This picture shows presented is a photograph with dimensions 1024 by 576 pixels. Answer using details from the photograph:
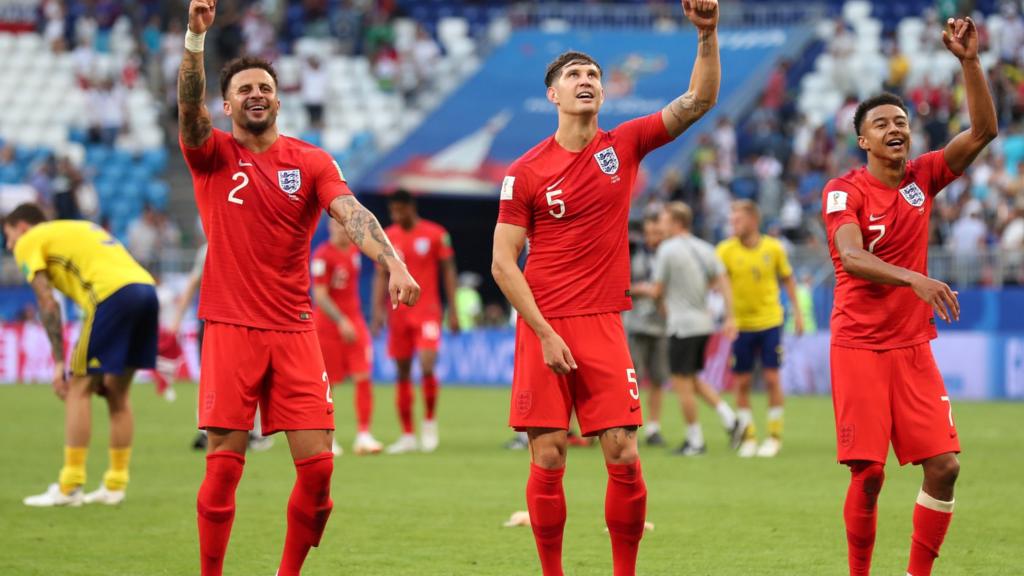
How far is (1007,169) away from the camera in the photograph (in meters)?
27.0

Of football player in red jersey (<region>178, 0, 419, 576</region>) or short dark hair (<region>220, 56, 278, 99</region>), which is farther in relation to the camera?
short dark hair (<region>220, 56, 278, 99</region>)

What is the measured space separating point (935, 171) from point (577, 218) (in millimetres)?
1890

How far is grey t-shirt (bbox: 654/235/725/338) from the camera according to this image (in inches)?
636

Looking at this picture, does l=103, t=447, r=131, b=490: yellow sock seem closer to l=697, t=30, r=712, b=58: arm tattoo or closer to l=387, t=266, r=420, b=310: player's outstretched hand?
l=387, t=266, r=420, b=310: player's outstretched hand

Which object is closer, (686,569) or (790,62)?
(686,569)

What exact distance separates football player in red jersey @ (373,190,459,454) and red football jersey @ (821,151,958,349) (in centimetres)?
843

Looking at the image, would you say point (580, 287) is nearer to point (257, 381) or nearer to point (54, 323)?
point (257, 381)

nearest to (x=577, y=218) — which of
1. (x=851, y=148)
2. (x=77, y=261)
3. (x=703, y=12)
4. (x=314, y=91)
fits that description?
(x=703, y=12)

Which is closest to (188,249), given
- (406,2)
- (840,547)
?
(406,2)

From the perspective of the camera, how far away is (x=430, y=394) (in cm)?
1658

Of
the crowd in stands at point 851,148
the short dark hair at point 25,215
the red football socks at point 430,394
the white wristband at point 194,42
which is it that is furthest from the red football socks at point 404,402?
the crowd in stands at point 851,148

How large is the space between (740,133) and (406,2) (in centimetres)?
1029

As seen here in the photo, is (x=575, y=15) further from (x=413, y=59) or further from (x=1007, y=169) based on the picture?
(x=1007, y=169)

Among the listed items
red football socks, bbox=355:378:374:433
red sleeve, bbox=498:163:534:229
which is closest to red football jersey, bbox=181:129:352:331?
red sleeve, bbox=498:163:534:229
